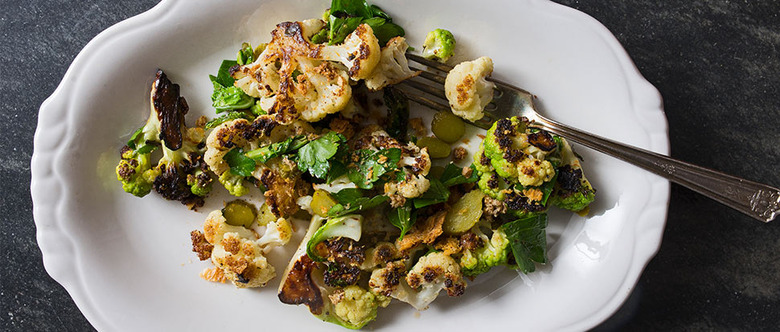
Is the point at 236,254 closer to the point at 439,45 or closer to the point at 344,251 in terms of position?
the point at 344,251

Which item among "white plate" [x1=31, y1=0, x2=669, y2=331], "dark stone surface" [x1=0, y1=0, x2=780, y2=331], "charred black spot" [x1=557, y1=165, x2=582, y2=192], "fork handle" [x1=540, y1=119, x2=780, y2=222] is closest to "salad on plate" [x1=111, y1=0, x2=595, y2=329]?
"charred black spot" [x1=557, y1=165, x2=582, y2=192]

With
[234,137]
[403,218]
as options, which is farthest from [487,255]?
[234,137]

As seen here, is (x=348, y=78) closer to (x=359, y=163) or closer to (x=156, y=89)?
(x=359, y=163)

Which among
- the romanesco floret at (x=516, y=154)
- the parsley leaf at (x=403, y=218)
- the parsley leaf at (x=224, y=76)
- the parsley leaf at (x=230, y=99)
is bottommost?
the parsley leaf at (x=403, y=218)

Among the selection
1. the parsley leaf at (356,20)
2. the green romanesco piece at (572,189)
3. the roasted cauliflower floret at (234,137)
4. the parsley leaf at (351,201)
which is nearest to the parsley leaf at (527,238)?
the green romanesco piece at (572,189)

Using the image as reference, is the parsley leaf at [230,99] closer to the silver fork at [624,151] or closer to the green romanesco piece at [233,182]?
the green romanesco piece at [233,182]

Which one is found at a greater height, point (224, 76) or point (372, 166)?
point (224, 76)

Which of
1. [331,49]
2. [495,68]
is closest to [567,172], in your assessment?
[495,68]

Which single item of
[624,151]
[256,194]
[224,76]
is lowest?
[256,194]
